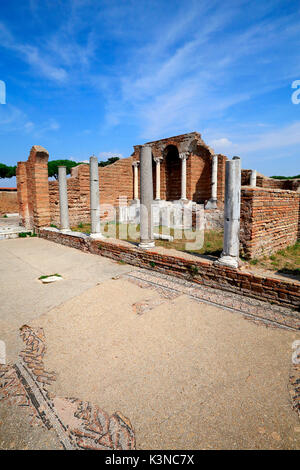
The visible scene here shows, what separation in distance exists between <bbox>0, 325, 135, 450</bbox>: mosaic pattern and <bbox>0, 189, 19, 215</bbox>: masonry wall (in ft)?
74.0

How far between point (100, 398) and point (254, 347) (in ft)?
6.56

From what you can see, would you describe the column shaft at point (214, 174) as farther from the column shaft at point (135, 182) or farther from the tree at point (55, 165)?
the tree at point (55, 165)

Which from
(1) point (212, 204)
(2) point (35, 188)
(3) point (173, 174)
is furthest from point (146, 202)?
(3) point (173, 174)

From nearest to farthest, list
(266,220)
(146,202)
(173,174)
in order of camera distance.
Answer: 1. (266,220)
2. (146,202)
3. (173,174)

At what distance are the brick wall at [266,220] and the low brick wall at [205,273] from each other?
1.59m

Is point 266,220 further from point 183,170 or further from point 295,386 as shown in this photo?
point 183,170

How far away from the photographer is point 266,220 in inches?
265

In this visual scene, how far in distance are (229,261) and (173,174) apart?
1615 centimetres

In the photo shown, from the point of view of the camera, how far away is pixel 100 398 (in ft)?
8.01

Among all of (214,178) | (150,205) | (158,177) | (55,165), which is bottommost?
(150,205)

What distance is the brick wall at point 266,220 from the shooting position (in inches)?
242

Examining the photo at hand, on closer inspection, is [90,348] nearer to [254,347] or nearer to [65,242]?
[254,347]
